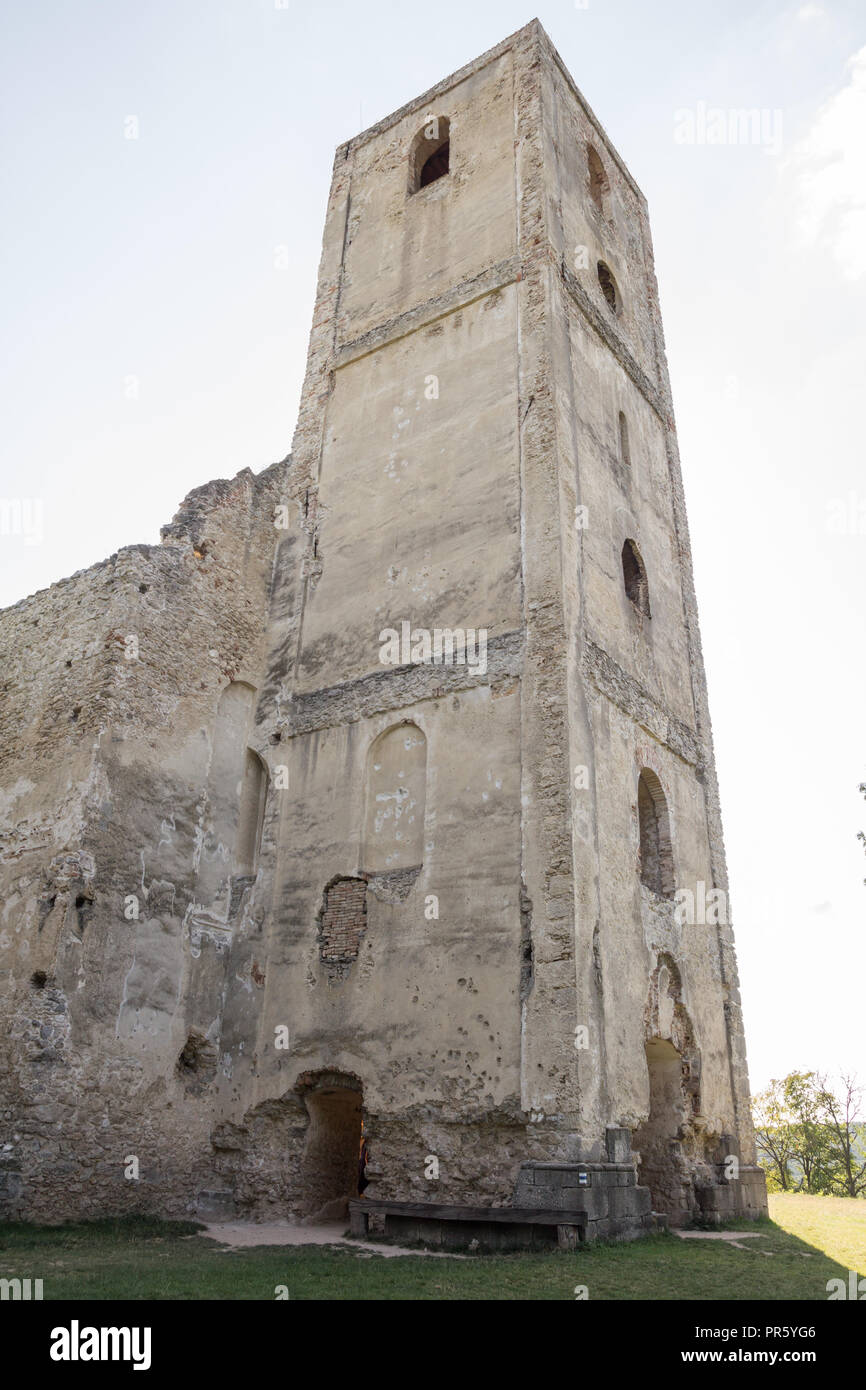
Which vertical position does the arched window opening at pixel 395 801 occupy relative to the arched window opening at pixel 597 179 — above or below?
below

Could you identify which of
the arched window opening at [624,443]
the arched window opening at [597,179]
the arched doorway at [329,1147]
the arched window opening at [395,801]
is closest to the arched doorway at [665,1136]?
the arched doorway at [329,1147]

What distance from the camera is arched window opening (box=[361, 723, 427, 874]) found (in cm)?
1087

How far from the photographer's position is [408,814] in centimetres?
1098

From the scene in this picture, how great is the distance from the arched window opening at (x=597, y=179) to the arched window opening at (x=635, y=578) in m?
7.26

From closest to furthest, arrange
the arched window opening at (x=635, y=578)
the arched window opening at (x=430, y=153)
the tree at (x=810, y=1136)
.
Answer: the arched window opening at (x=635, y=578), the arched window opening at (x=430, y=153), the tree at (x=810, y=1136)

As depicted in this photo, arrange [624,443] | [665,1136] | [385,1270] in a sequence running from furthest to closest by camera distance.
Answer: [624,443] → [665,1136] → [385,1270]

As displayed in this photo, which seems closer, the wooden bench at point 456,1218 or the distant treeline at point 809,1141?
the wooden bench at point 456,1218

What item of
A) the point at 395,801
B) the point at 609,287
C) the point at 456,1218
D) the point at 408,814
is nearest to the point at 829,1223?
the point at 456,1218

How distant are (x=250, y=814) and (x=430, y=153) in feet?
39.5

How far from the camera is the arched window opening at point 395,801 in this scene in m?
10.9

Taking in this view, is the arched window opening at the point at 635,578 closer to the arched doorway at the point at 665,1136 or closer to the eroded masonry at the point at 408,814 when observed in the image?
the eroded masonry at the point at 408,814

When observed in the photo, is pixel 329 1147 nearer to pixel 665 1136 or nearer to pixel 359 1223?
pixel 359 1223

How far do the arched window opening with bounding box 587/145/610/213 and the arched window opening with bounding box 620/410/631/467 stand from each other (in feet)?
16.1

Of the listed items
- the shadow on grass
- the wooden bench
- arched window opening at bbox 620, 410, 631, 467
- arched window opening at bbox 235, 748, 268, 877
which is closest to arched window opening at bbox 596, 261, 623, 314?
arched window opening at bbox 620, 410, 631, 467
